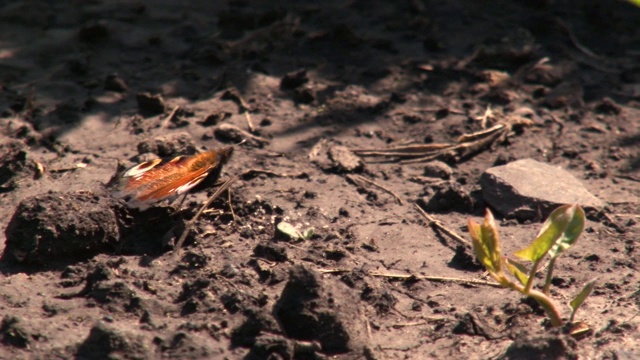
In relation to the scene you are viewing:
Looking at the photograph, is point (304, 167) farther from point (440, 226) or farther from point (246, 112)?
point (440, 226)

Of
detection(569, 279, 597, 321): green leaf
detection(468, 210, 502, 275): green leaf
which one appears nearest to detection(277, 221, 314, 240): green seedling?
detection(468, 210, 502, 275): green leaf

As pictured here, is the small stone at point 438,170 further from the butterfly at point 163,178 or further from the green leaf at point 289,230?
the butterfly at point 163,178

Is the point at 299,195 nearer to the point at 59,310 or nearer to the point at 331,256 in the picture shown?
the point at 331,256

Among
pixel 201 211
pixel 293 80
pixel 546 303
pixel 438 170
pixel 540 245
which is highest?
pixel 540 245

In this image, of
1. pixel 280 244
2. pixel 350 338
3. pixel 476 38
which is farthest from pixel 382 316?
pixel 476 38

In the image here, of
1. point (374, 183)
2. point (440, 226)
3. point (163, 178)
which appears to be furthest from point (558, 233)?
point (163, 178)

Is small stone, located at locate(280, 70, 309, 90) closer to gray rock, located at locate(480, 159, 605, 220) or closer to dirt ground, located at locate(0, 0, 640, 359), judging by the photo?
dirt ground, located at locate(0, 0, 640, 359)

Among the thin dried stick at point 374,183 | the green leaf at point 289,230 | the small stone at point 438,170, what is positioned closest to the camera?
the green leaf at point 289,230

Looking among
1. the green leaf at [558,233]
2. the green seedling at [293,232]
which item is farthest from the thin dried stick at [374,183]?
the green leaf at [558,233]
